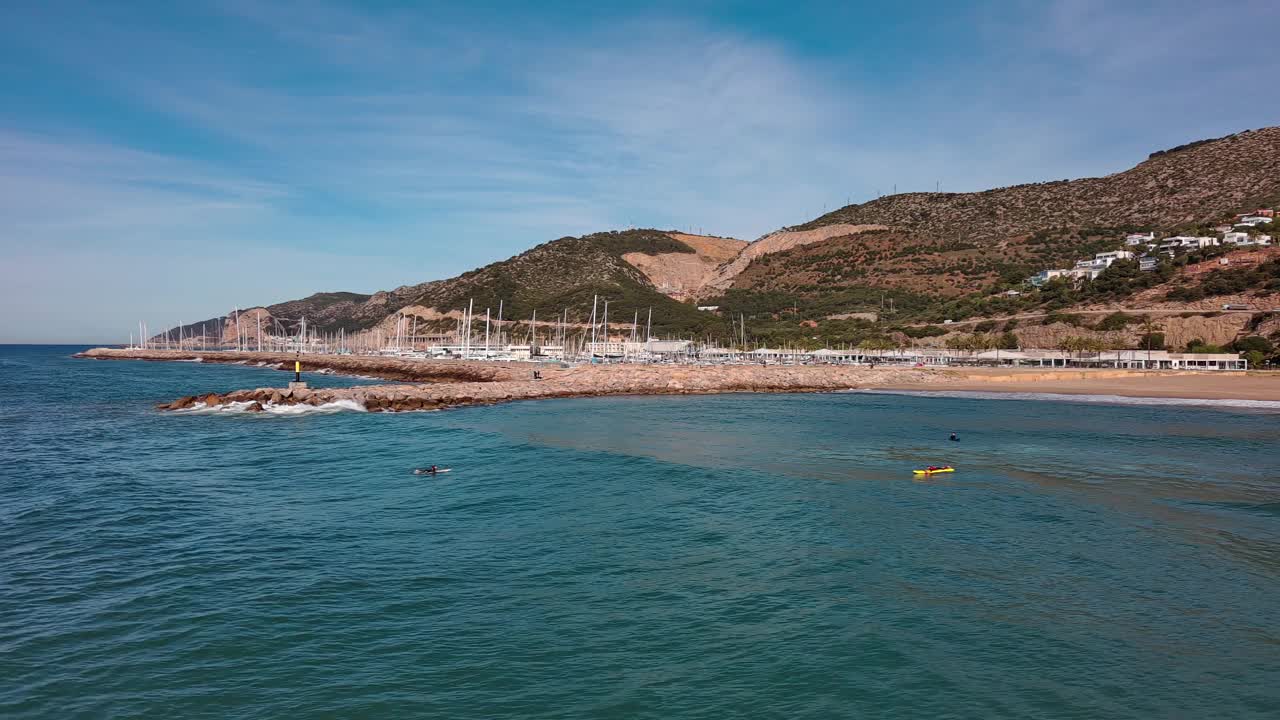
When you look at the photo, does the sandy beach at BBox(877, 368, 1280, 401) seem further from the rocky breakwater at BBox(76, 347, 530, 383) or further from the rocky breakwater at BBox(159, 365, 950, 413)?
the rocky breakwater at BBox(76, 347, 530, 383)

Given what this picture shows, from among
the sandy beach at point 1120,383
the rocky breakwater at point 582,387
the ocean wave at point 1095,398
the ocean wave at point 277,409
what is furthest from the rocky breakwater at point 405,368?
the sandy beach at point 1120,383

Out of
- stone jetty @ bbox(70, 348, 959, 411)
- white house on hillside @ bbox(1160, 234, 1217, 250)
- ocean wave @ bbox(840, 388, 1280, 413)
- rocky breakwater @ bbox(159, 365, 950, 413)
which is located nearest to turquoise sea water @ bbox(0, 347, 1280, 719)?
rocky breakwater @ bbox(159, 365, 950, 413)

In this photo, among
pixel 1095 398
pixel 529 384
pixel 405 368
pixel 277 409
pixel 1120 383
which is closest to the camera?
pixel 277 409

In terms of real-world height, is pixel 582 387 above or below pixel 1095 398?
above

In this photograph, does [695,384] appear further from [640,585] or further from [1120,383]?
[640,585]

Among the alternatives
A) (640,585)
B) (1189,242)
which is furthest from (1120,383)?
(640,585)
